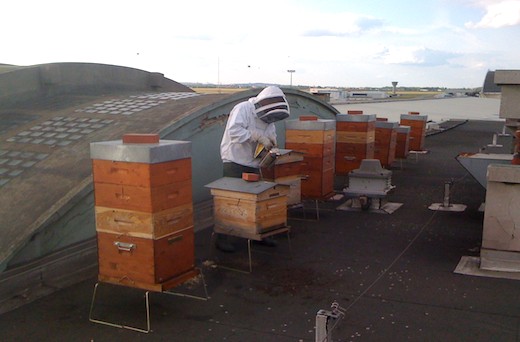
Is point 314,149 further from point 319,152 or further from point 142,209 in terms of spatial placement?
point 142,209

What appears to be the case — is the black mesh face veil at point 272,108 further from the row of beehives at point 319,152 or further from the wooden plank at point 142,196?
the wooden plank at point 142,196

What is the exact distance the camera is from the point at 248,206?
17.5ft

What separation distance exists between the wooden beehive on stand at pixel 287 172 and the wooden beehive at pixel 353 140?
351 centimetres

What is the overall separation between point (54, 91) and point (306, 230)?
6671mm

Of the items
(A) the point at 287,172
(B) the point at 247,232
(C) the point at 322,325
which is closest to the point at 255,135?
(A) the point at 287,172

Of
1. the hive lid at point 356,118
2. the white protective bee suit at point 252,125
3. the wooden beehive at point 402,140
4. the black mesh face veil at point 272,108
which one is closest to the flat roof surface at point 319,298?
the white protective bee suit at point 252,125

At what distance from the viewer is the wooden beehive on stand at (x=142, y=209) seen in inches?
158

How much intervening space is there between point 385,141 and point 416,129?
3.83m

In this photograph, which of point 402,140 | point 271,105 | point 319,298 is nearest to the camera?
point 319,298

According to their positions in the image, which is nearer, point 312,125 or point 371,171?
point 312,125

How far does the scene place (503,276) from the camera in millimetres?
5293

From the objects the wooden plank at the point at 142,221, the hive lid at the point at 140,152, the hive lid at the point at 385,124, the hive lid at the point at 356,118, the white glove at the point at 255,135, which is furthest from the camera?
the hive lid at the point at 385,124

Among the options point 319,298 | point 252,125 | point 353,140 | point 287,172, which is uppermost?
point 252,125

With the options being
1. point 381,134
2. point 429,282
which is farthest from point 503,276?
point 381,134
